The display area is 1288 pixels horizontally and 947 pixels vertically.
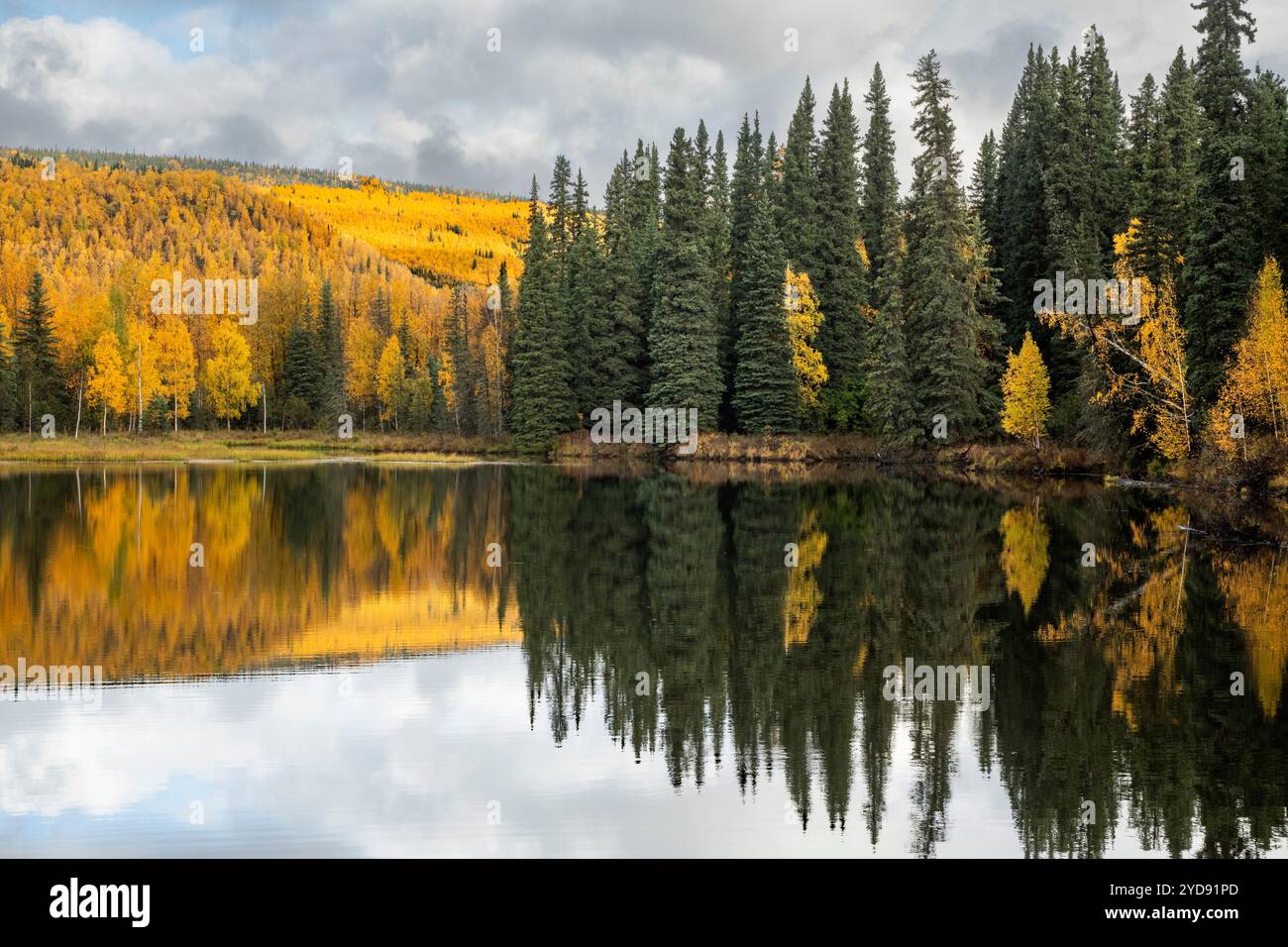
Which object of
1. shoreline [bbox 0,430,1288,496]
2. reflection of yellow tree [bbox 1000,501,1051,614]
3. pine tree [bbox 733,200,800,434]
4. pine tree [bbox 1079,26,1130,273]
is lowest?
reflection of yellow tree [bbox 1000,501,1051,614]

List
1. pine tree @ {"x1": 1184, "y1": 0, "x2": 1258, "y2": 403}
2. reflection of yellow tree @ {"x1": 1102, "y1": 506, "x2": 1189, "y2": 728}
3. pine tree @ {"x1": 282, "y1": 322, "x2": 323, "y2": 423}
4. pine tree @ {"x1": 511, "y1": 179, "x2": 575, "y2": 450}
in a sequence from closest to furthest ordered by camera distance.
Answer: reflection of yellow tree @ {"x1": 1102, "y1": 506, "x2": 1189, "y2": 728}
pine tree @ {"x1": 1184, "y1": 0, "x2": 1258, "y2": 403}
pine tree @ {"x1": 511, "y1": 179, "x2": 575, "y2": 450}
pine tree @ {"x1": 282, "y1": 322, "x2": 323, "y2": 423}

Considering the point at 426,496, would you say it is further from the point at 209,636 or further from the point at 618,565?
the point at 209,636

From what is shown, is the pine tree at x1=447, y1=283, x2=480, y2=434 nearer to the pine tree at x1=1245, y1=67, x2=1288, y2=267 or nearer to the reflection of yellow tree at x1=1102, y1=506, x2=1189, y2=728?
the pine tree at x1=1245, y1=67, x2=1288, y2=267

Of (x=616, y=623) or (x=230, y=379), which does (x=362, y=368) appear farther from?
(x=616, y=623)

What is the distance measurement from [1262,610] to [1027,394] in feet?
130

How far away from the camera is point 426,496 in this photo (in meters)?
42.1

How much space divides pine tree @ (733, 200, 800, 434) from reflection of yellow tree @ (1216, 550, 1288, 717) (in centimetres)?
4398

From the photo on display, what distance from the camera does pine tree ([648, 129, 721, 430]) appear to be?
6906 cm

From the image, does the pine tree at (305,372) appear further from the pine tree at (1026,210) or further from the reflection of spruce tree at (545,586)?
the reflection of spruce tree at (545,586)

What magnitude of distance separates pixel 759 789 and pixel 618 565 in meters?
13.7

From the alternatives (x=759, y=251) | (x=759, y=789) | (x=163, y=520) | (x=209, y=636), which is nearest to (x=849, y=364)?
(x=759, y=251)

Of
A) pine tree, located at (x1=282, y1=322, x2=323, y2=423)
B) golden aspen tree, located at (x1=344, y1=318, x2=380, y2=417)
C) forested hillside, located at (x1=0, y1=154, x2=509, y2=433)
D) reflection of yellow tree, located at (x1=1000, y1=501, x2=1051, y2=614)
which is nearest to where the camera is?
reflection of yellow tree, located at (x1=1000, y1=501, x2=1051, y2=614)

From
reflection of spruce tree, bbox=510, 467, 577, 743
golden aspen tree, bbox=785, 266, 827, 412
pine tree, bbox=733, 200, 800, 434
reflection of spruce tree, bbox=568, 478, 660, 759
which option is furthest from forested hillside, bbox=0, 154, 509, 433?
reflection of spruce tree, bbox=568, 478, 660, 759

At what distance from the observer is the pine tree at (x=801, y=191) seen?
71688 millimetres
